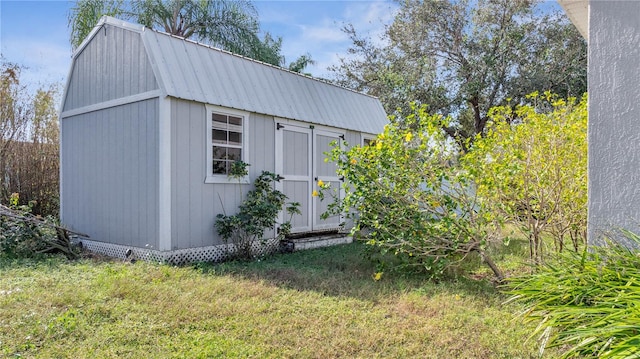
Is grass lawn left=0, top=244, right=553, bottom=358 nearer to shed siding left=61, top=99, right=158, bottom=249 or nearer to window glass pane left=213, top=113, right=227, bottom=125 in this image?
shed siding left=61, top=99, right=158, bottom=249

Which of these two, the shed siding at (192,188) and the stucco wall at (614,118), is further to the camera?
the shed siding at (192,188)

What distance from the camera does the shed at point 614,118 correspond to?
10.3ft

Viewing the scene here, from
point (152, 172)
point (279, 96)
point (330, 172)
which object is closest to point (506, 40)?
point (330, 172)

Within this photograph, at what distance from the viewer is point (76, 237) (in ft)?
22.3

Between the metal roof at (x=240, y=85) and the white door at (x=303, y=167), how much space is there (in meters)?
0.26

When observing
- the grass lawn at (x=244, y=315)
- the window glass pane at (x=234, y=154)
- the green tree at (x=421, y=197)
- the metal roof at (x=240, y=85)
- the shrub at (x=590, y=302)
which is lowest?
the grass lawn at (x=244, y=315)

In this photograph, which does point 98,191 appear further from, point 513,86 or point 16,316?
point 513,86

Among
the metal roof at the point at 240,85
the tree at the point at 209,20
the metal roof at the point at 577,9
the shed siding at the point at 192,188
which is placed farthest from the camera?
the tree at the point at 209,20

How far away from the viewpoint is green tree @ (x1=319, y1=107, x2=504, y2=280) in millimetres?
4477

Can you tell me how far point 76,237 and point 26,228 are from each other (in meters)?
0.89

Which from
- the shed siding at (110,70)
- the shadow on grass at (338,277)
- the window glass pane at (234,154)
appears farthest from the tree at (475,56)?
the shed siding at (110,70)

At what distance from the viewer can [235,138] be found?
6398 mm

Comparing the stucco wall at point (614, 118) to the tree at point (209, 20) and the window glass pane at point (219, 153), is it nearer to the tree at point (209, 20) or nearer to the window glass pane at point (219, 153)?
the window glass pane at point (219, 153)

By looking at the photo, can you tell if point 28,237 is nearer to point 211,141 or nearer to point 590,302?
point 211,141
